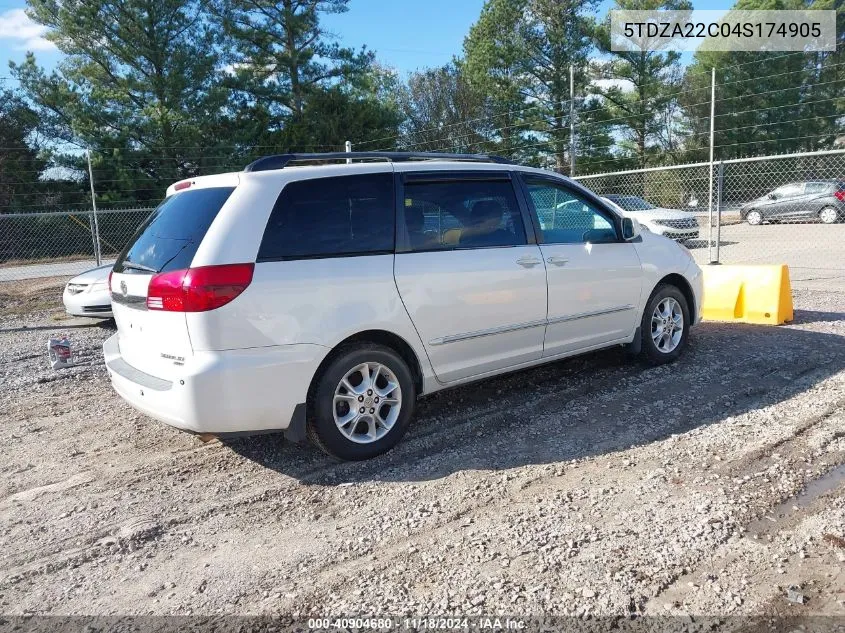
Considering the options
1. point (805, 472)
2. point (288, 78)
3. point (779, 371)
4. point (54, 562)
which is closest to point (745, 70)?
point (288, 78)

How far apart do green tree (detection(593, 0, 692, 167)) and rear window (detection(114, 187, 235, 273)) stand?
103ft

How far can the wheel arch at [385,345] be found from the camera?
3927 mm

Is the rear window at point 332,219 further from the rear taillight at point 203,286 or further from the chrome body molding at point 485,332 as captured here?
the chrome body molding at point 485,332

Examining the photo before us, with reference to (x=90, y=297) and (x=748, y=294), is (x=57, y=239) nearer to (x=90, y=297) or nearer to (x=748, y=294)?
(x=90, y=297)

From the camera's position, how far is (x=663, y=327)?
19.1 feet

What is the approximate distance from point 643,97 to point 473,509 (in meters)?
34.2

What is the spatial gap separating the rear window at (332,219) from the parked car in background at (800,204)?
67.6 ft

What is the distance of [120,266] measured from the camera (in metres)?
4.36

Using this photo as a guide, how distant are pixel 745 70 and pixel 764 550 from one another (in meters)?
34.5

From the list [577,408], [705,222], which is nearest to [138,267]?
[577,408]

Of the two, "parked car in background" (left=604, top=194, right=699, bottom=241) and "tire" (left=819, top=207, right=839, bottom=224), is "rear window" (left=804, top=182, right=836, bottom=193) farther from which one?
"parked car in background" (left=604, top=194, right=699, bottom=241)

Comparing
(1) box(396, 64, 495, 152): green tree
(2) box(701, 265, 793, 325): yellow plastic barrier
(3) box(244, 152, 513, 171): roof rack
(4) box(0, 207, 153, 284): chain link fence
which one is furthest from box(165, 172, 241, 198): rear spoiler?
(1) box(396, 64, 495, 152): green tree

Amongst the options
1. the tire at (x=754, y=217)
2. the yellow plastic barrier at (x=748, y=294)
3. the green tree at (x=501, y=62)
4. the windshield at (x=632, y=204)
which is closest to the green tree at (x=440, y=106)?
the green tree at (x=501, y=62)

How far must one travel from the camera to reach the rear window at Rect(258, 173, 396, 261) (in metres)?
3.82
